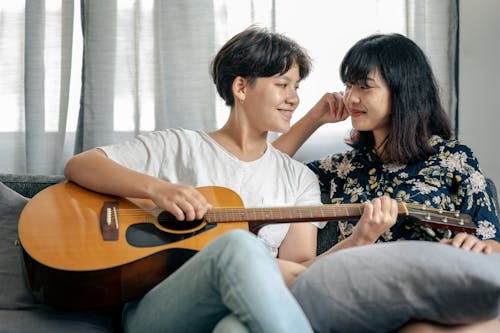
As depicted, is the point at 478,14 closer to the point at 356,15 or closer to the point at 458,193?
the point at 356,15

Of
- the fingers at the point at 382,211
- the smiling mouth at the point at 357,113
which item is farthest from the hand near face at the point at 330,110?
the fingers at the point at 382,211

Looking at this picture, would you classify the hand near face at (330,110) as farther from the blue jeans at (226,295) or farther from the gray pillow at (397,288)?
the blue jeans at (226,295)

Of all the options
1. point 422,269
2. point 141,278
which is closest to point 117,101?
point 141,278

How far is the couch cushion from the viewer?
1417 mm

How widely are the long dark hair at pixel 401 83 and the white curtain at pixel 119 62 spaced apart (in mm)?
483

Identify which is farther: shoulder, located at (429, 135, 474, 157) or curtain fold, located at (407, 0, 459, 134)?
curtain fold, located at (407, 0, 459, 134)

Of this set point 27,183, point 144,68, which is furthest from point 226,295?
point 144,68

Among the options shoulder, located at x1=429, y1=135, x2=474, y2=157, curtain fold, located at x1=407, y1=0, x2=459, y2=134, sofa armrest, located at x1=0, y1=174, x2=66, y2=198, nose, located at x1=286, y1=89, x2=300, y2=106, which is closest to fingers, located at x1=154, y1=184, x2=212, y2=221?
nose, located at x1=286, y1=89, x2=300, y2=106

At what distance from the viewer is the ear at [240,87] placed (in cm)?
186

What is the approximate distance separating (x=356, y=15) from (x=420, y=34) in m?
0.23

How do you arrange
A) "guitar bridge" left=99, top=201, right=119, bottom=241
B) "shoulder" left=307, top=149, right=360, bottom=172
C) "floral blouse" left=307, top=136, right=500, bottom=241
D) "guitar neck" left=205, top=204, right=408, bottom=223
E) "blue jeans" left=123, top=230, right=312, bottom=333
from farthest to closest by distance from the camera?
"shoulder" left=307, top=149, right=360, bottom=172 < "floral blouse" left=307, top=136, right=500, bottom=241 < "guitar neck" left=205, top=204, right=408, bottom=223 < "guitar bridge" left=99, top=201, right=119, bottom=241 < "blue jeans" left=123, top=230, right=312, bottom=333

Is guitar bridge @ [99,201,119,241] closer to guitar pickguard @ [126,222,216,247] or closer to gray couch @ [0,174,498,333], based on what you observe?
guitar pickguard @ [126,222,216,247]

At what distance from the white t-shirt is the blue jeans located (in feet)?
1.60

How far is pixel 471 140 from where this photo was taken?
2375 millimetres
